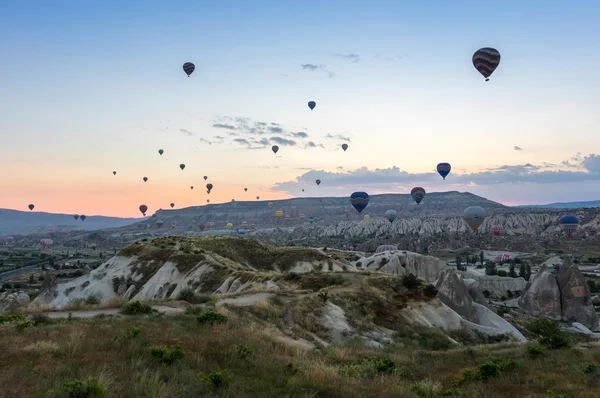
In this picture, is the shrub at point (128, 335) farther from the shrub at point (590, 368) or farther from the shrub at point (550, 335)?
the shrub at point (550, 335)

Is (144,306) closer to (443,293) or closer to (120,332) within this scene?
(120,332)

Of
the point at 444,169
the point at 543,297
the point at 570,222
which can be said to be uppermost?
the point at 444,169

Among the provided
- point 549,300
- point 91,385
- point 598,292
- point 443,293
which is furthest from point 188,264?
point 598,292

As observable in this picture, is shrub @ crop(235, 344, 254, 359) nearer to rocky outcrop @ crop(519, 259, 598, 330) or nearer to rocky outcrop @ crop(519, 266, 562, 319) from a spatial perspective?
rocky outcrop @ crop(519, 259, 598, 330)

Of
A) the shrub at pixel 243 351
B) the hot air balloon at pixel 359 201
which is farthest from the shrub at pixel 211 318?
the hot air balloon at pixel 359 201

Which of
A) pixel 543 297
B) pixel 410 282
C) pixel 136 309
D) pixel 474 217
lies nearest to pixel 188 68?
pixel 410 282

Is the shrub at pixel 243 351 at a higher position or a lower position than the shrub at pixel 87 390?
lower

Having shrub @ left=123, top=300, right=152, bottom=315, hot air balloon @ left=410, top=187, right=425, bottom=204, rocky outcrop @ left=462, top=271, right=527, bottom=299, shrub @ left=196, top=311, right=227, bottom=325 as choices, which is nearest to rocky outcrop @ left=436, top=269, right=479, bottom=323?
shrub @ left=196, top=311, right=227, bottom=325

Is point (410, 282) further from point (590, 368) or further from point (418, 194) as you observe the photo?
point (418, 194)

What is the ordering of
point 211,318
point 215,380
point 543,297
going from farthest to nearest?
point 543,297, point 211,318, point 215,380
